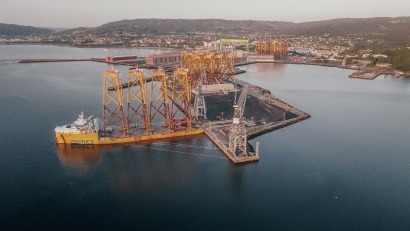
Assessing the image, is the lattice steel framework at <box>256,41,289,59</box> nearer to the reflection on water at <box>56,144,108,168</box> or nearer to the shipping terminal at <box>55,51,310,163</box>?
the shipping terminal at <box>55,51,310,163</box>

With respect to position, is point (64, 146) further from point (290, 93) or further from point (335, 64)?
point (335, 64)

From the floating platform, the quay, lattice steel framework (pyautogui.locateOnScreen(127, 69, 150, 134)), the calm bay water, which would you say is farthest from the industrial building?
the floating platform

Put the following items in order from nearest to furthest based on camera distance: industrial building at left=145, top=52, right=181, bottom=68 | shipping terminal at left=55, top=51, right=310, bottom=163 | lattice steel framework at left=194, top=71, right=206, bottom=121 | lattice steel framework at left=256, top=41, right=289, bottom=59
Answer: shipping terminal at left=55, top=51, right=310, bottom=163 → lattice steel framework at left=194, top=71, right=206, bottom=121 → industrial building at left=145, top=52, right=181, bottom=68 → lattice steel framework at left=256, top=41, right=289, bottom=59

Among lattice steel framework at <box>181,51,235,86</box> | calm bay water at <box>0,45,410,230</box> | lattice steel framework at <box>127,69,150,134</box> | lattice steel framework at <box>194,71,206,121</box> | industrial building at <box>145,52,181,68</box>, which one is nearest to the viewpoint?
calm bay water at <box>0,45,410,230</box>

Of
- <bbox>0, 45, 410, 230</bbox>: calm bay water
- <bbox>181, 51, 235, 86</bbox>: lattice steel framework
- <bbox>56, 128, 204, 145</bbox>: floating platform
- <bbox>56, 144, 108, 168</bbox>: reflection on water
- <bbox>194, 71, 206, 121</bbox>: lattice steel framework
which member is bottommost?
<bbox>0, 45, 410, 230</bbox>: calm bay water

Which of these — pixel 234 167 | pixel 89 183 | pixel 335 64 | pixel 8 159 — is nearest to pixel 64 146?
pixel 8 159

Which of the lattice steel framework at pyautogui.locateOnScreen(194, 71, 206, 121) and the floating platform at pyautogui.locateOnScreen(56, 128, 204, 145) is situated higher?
the lattice steel framework at pyautogui.locateOnScreen(194, 71, 206, 121)

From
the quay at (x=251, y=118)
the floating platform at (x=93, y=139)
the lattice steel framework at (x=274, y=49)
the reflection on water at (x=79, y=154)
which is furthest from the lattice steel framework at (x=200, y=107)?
the lattice steel framework at (x=274, y=49)

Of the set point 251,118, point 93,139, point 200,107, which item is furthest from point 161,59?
point 93,139

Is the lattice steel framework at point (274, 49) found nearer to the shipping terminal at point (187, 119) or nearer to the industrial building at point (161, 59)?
the industrial building at point (161, 59)
